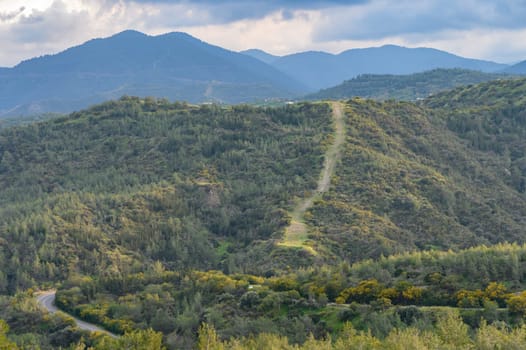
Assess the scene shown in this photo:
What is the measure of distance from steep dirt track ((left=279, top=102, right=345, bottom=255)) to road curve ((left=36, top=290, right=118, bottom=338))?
31.2 m

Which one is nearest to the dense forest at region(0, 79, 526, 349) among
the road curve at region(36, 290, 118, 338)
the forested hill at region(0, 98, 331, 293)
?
the forested hill at region(0, 98, 331, 293)

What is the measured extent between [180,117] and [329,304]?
98210 mm

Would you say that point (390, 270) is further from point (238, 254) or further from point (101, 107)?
point (101, 107)

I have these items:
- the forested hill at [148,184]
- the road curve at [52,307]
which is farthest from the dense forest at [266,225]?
the road curve at [52,307]

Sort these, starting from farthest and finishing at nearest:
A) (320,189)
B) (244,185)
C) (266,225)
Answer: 1. (244,185)
2. (320,189)
3. (266,225)

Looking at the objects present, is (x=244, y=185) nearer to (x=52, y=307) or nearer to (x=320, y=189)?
(x=320, y=189)

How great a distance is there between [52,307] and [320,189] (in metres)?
50.9

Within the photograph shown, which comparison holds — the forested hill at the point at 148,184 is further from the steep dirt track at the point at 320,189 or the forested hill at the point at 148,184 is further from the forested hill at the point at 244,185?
the steep dirt track at the point at 320,189

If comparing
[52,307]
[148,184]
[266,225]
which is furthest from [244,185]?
[52,307]

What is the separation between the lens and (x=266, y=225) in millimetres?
99062

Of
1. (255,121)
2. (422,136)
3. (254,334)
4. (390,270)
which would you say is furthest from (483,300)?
(255,121)

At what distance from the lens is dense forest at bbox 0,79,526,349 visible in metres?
52.0

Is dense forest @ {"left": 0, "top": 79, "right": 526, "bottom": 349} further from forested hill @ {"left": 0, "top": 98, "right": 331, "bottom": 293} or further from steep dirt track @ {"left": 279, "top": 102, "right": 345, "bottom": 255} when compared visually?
steep dirt track @ {"left": 279, "top": 102, "right": 345, "bottom": 255}

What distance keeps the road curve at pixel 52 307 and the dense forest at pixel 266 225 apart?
129 cm
